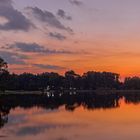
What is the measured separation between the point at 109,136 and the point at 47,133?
3.79m

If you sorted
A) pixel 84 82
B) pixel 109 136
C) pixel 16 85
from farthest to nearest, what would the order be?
1. pixel 84 82
2. pixel 16 85
3. pixel 109 136

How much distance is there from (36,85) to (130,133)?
145 meters

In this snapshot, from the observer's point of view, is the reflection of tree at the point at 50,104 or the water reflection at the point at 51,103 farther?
the reflection of tree at the point at 50,104

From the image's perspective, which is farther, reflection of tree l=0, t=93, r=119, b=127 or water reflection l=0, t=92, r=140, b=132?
reflection of tree l=0, t=93, r=119, b=127

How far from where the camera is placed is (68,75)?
194250 mm

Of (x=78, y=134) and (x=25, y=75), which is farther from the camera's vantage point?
(x=25, y=75)

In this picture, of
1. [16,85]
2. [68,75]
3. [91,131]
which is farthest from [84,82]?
[91,131]

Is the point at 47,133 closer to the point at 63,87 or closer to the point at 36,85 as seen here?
the point at 36,85

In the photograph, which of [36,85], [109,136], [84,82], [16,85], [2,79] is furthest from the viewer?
[84,82]

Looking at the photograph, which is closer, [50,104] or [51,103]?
[50,104]

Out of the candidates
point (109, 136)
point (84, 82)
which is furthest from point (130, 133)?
point (84, 82)

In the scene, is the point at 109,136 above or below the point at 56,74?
below

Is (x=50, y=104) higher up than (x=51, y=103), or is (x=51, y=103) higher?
(x=51, y=103)

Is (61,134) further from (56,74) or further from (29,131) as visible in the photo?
(56,74)
